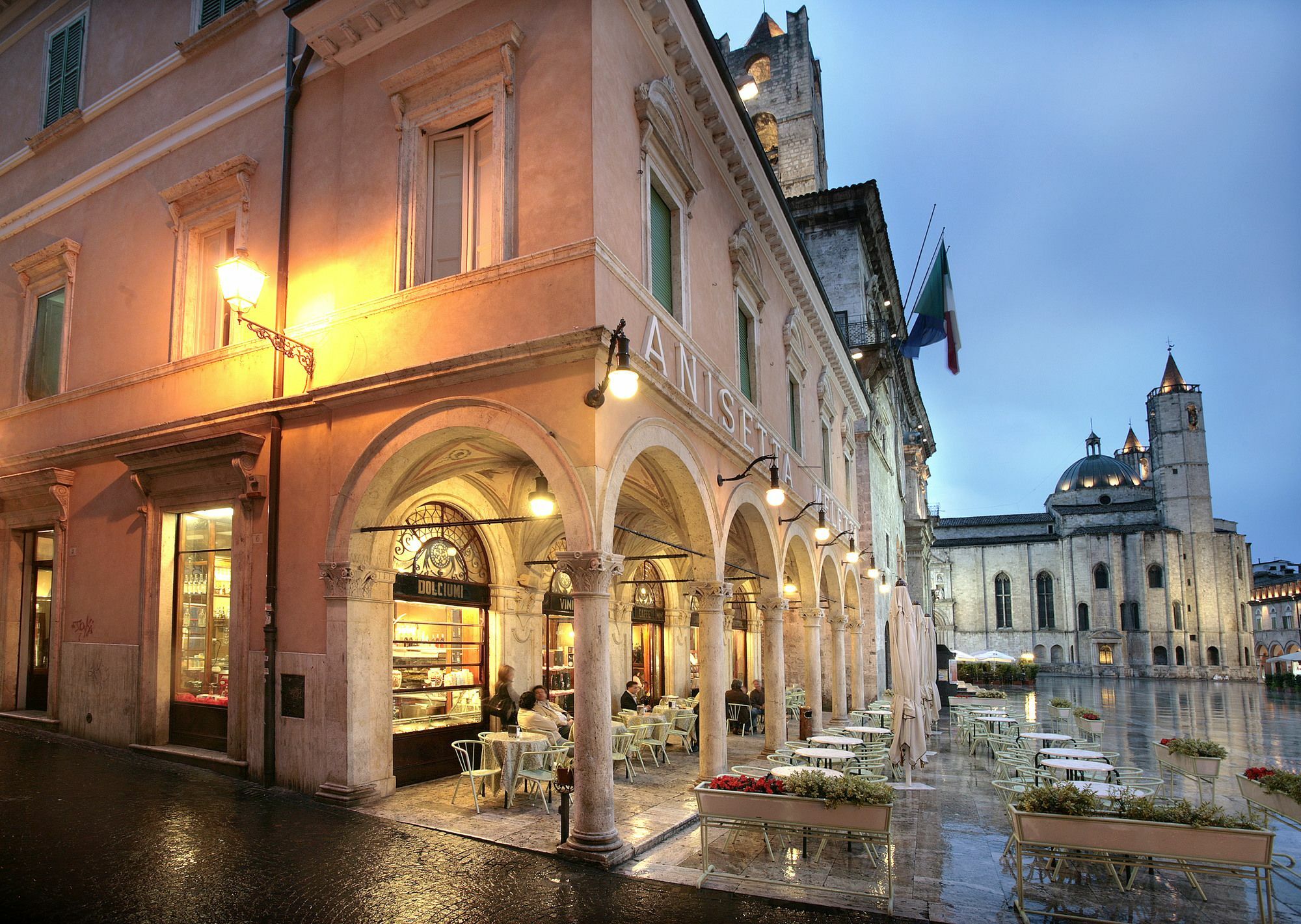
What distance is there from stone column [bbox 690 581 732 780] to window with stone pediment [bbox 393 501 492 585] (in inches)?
138

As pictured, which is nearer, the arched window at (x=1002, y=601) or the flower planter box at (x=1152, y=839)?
the flower planter box at (x=1152, y=839)

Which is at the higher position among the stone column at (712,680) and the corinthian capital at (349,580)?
the corinthian capital at (349,580)

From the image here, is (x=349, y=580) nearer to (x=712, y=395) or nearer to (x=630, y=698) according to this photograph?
(x=712, y=395)

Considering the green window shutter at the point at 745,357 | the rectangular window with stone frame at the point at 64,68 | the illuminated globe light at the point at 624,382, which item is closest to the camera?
the illuminated globe light at the point at 624,382

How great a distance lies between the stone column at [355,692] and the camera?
9.21 metres

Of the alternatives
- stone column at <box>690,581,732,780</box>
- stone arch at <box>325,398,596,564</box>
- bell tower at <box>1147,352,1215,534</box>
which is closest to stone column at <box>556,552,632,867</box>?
stone arch at <box>325,398,596,564</box>

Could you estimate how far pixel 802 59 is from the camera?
31844 millimetres

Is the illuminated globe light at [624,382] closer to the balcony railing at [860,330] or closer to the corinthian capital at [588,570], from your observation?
the corinthian capital at [588,570]

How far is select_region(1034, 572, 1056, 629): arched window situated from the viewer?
71.8 metres

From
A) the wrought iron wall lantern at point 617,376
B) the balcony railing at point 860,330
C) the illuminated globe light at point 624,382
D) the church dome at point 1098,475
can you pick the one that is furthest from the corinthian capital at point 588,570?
the church dome at point 1098,475

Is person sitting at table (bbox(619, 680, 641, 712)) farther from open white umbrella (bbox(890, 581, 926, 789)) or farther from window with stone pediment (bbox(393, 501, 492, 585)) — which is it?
open white umbrella (bbox(890, 581, 926, 789))

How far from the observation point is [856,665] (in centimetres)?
2359

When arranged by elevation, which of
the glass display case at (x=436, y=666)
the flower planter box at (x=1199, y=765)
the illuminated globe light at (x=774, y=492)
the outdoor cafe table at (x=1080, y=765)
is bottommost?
the flower planter box at (x=1199, y=765)

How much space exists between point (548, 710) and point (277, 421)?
5224 mm
